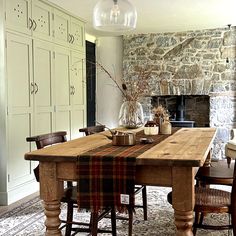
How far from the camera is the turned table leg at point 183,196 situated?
191cm

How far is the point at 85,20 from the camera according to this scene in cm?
598

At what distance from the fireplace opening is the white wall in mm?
889

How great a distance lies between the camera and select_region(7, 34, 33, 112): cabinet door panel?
4.02m

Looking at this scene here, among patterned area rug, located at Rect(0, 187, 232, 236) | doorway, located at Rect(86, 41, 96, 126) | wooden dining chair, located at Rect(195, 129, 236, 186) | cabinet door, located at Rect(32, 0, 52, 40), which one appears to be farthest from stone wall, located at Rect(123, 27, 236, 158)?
wooden dining chair, located at Rect(195, 129, 236, 186)

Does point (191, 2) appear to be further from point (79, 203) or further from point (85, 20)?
point (79, 203)

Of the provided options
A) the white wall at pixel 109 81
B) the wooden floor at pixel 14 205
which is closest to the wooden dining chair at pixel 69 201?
the wooden floor at pixel 14 205

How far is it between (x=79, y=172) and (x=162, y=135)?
1267 millimetres

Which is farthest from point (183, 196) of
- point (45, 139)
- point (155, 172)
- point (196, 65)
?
point (196, 65)

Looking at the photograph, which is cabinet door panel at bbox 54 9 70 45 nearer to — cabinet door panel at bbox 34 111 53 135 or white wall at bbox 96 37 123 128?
cabinet door panel at bbox 34 111 53 135

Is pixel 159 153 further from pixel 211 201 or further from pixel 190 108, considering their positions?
pixel 190 108

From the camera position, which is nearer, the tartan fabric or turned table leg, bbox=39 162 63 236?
the tartan fabric

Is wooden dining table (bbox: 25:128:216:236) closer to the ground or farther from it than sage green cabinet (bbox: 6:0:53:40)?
closer to the ground

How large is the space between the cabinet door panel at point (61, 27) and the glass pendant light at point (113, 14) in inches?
92.8

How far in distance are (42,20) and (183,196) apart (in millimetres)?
3580
